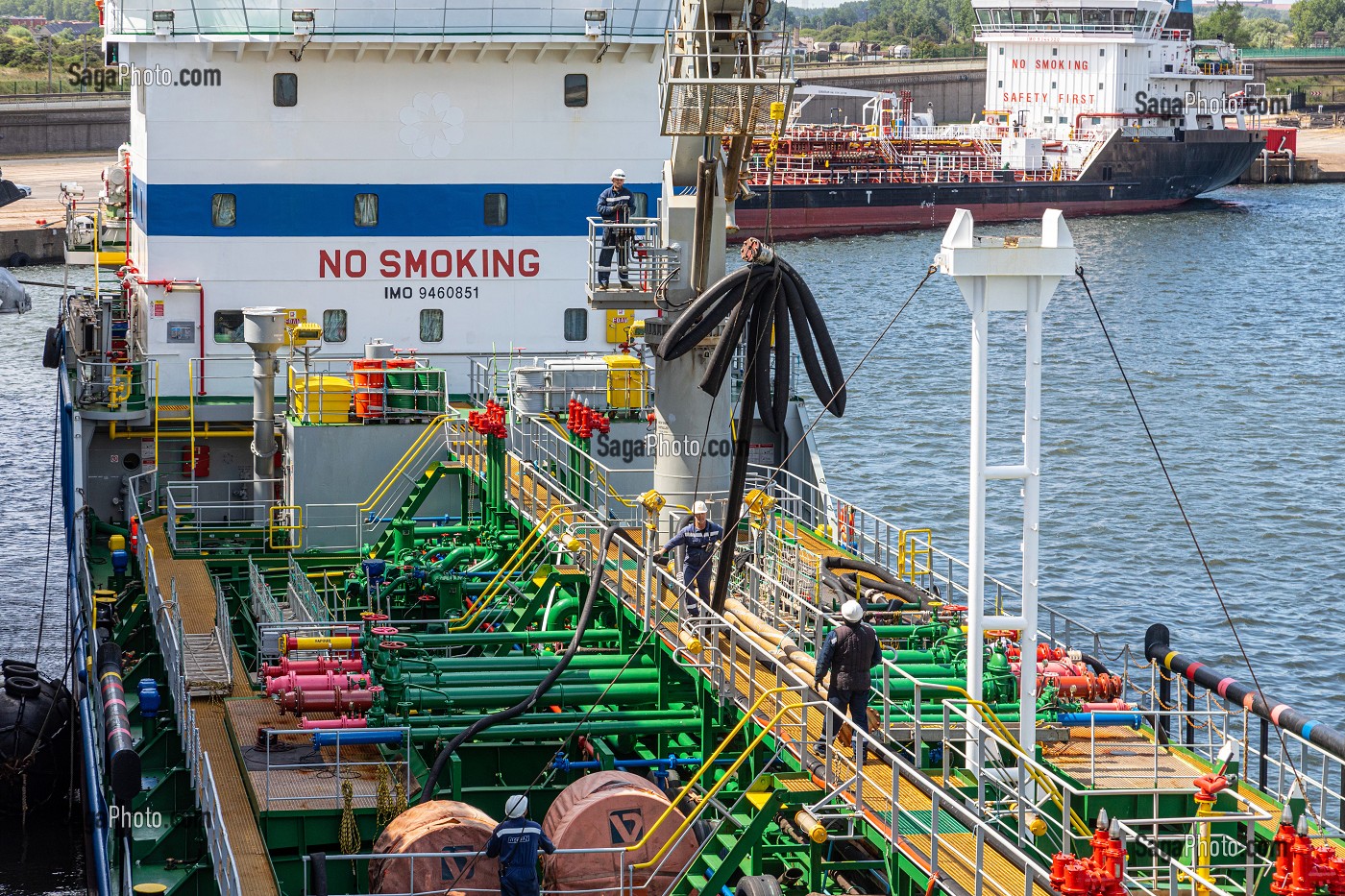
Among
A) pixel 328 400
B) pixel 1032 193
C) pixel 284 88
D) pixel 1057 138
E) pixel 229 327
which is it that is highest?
pixel 1057 138

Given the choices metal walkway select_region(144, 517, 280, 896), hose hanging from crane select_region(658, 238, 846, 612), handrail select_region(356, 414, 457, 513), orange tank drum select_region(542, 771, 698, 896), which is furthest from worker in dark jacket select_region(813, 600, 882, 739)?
handrail select_region(356, 414, 457, 513)

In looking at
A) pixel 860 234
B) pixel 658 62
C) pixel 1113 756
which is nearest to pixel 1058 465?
pixel 658 62

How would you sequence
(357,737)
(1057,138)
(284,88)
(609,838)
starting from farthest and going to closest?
(1057,138)
(284,88)
(357,737)
(609,838)

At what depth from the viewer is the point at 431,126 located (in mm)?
26859

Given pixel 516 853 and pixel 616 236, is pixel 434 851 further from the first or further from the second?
pixel 616 236

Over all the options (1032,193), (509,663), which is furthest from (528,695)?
(1032,193)

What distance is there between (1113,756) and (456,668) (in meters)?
6.07

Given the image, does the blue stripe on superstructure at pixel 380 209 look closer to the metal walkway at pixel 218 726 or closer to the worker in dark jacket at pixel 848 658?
the metal walkway at pixel 218 726

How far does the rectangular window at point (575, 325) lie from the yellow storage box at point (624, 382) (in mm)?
1976

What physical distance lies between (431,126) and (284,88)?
6.99 feet

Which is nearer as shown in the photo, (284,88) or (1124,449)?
(284,88)

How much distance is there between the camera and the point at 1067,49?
110 metres

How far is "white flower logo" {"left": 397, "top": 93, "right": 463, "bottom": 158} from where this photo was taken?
26.8m

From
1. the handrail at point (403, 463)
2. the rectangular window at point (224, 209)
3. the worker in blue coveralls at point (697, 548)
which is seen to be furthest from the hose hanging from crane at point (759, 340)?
the rectangular window at point (224, 209)
